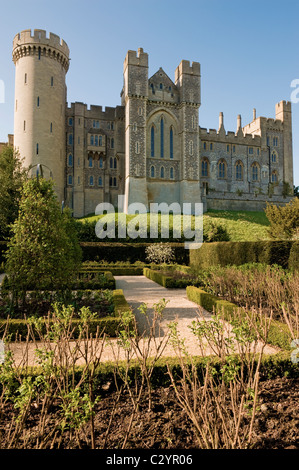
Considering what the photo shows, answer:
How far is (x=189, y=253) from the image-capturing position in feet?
59.9

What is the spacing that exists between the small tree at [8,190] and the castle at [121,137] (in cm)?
507

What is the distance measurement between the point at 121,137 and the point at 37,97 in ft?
32.1

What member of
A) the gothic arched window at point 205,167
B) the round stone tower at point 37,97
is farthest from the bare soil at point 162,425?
the gothic arched window at point 205,167

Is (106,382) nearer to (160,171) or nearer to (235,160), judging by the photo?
(160,171)

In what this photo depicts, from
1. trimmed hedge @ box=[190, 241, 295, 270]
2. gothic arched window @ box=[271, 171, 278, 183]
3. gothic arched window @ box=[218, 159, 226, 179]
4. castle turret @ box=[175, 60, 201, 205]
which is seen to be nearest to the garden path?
trimmed hedge @ box=[190, 241, 295, 270]

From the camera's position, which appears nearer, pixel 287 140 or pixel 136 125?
pixel 136 125

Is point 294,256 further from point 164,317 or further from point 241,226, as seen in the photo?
point 241,226

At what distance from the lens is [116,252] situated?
688 inches

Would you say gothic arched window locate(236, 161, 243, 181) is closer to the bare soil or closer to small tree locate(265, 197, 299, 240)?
small tree locate(265, 197, 299, 240)

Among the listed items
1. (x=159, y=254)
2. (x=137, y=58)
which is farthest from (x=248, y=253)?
(x=137, y=58)

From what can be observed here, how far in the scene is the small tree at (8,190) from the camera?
1875 cm

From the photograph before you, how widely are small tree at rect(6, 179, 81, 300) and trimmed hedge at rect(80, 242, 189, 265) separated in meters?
11.0

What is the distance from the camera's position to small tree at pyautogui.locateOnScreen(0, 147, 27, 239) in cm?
1875
